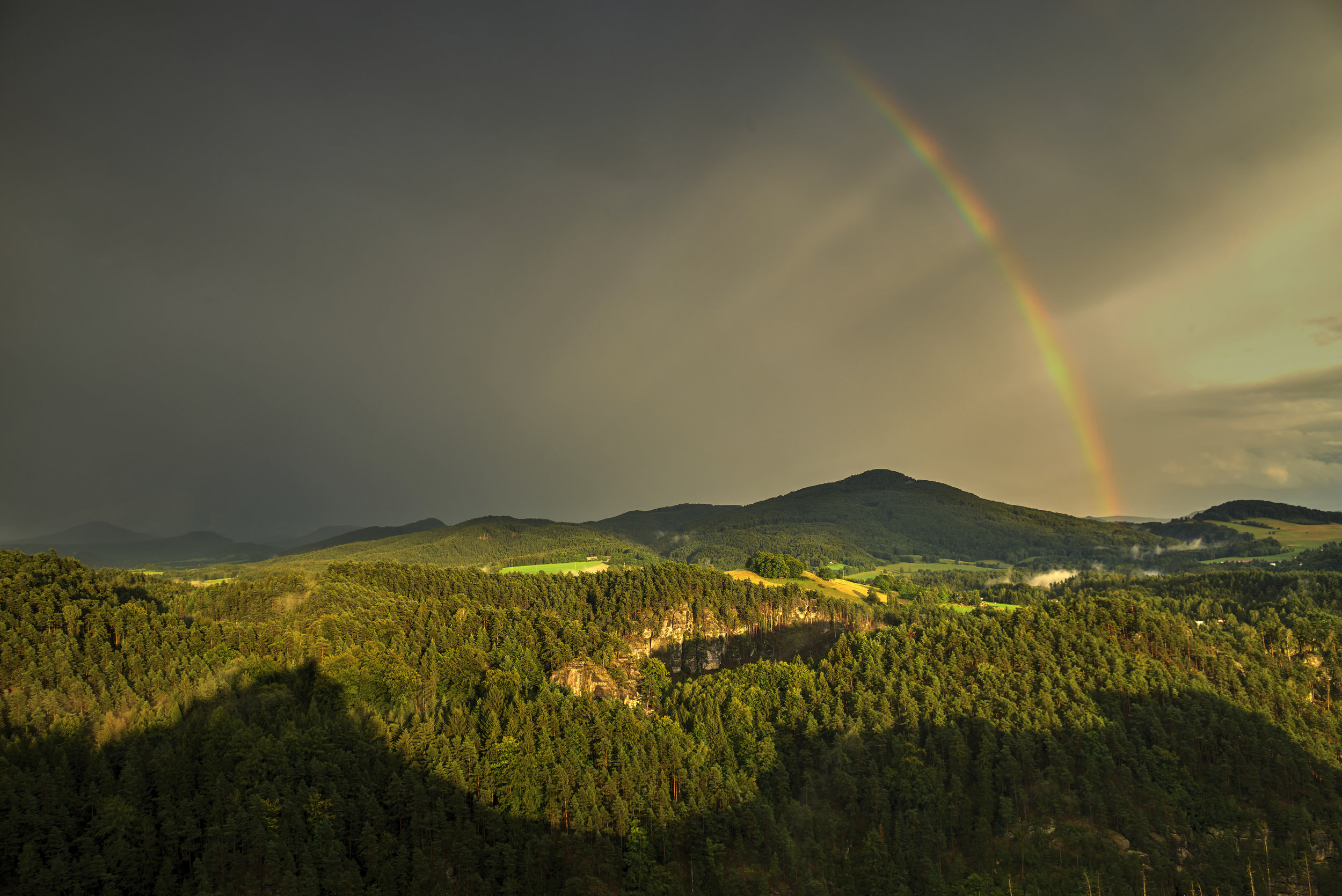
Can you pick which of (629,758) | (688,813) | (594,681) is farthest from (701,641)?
(688,813)

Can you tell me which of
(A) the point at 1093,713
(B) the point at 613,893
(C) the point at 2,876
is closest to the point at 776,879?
(B) the point at 613,893

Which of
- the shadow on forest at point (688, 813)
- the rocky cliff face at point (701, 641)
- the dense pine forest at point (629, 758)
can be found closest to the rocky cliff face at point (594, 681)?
the dense pine forest at point (629, 758)

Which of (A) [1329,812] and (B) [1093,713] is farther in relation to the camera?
(B) [1093,713]

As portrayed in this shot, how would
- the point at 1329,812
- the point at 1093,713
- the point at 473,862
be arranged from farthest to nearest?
1. the point at 1093,713
2. the point at 1329,812
3. the point at 473,862

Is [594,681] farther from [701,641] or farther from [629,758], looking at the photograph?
[701,641]

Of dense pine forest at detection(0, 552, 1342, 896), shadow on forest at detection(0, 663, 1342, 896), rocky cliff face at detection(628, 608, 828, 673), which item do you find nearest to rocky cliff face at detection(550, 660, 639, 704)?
dense pine forest at detection(0, 552, 1342, 896)

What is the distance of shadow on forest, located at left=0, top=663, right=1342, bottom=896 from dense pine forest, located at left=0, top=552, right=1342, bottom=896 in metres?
0.40

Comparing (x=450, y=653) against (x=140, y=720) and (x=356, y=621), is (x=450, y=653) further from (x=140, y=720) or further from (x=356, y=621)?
(x=140, y=720)

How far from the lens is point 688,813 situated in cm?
8581

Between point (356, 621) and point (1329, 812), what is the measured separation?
17327 cm

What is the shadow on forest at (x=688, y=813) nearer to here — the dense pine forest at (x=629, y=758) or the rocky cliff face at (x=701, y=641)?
the dense pine forest at (x=629, y=758)

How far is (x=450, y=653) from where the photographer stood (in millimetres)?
119062

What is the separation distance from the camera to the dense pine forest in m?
65.1

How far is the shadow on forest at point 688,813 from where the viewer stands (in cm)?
6122
